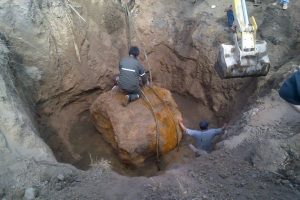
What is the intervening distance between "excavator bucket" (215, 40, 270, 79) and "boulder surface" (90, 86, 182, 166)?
176 cm

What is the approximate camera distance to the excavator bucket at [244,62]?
613 centimetres

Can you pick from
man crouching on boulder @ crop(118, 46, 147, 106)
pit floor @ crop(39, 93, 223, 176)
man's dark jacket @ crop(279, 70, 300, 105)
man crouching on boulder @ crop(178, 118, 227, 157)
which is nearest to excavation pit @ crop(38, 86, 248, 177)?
pit floor @ crop(39, 93, 223, 176)

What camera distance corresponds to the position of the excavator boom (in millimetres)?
5949

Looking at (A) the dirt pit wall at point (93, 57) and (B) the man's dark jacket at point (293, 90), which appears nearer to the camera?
(B) the man's dark jacket at point (293, 90)

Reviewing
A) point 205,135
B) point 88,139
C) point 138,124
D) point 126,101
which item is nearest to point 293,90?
point 205,135

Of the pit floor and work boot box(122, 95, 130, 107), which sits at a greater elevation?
work boot box(122, 95, 130, 107)

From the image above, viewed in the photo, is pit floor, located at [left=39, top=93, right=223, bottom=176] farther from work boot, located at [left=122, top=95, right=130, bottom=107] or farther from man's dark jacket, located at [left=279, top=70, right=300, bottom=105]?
man's dark jacket, located at [left=279, top=70, right=300, bottom=105]

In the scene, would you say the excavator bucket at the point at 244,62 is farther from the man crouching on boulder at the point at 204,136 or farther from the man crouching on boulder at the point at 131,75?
the man crouching on boulder at the point at 131,75

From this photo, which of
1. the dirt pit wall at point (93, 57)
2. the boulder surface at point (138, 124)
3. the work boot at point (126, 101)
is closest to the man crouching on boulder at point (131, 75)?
the work boot at point (126, 101)

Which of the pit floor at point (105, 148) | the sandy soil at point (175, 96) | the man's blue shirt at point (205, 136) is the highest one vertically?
the sandy soil at point (175, 96)

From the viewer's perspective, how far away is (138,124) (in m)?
7.12

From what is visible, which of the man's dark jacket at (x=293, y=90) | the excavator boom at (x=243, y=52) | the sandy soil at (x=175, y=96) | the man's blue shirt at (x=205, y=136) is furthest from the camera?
the man's blue shirt at (x=205, y=136)

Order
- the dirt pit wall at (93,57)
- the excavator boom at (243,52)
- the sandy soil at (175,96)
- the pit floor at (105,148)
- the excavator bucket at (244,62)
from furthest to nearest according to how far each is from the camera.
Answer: the pit floor at (105,148), the dirt pit wall at (93,57), the excavator bucket at (244,62), the excavator boom at (243,52), the sandy soil at (175,96)

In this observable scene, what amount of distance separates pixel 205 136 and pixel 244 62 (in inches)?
63.1
